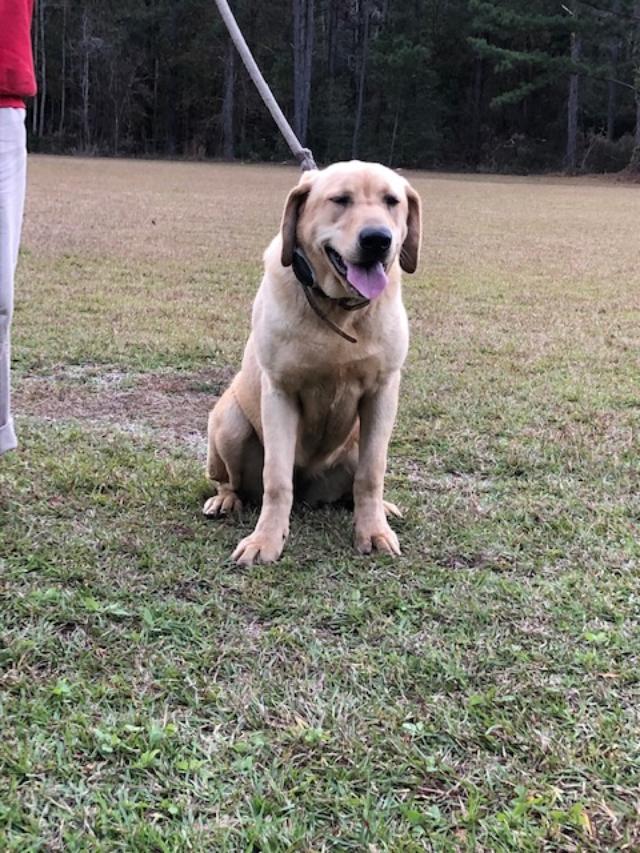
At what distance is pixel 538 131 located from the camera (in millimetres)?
47938

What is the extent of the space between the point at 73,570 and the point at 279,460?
0.74m

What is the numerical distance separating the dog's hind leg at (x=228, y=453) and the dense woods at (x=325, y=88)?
43543 mm

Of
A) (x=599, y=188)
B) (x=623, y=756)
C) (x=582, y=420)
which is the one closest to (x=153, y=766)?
(x=623, y=756)

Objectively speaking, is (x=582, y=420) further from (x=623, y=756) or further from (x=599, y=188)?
(x=599, y=188)

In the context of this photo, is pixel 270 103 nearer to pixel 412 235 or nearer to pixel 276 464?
pixel 412 235

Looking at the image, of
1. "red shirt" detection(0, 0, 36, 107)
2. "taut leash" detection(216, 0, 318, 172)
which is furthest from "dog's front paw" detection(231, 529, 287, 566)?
"red shirt" detection(0, 0, 36, 107)

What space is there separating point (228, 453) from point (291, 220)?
34.4 inches

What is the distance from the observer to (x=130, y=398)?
4812 mm

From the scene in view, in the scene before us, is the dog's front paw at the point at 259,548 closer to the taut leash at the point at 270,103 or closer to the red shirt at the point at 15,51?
the taut leash at the point at 270,103

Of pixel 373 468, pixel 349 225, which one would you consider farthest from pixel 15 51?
pixel 373 468

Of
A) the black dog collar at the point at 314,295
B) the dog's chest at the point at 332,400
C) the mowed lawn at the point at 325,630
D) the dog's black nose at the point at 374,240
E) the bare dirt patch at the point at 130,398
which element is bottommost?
the mowed lawn at the point at 325,630

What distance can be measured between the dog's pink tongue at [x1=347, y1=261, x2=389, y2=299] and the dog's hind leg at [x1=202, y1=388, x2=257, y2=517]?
75 centimetres

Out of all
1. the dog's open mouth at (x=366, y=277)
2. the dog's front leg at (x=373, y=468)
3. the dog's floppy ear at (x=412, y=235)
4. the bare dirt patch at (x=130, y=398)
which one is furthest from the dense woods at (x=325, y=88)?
the dog's open mouth at (x=366, y=277)

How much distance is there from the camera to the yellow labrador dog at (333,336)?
2838 millimetres
